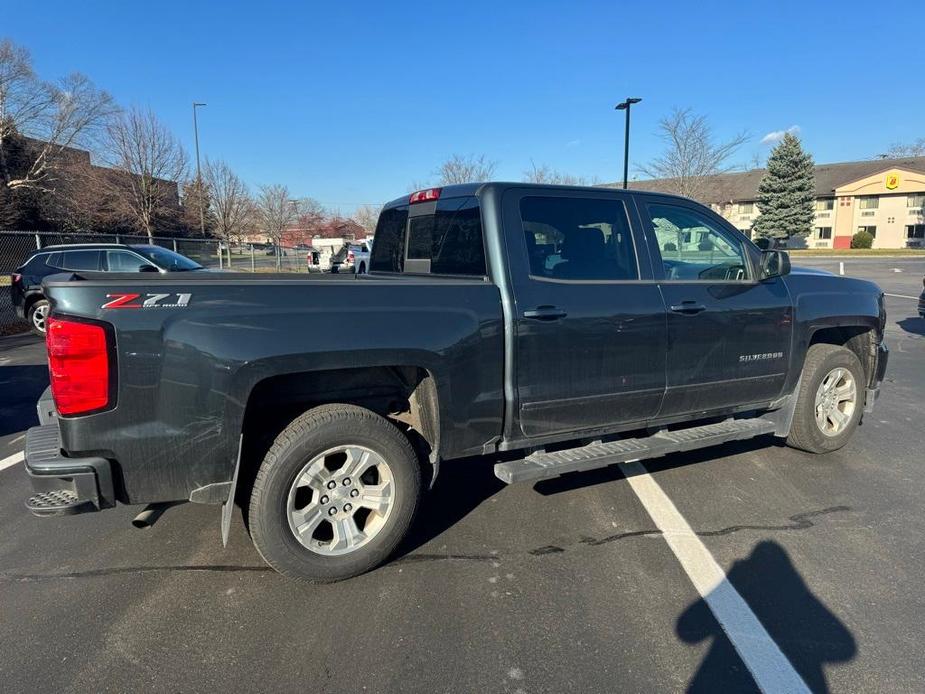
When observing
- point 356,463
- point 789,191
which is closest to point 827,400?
point 356,463

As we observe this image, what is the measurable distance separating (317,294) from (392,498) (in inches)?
44.2

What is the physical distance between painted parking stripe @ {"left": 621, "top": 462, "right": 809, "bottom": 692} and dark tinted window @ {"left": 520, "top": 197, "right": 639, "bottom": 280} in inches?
60.3

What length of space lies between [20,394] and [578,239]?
268 inches

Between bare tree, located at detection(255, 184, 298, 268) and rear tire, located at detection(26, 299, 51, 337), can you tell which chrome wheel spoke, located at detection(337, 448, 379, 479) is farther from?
bare tree, located at detection(255, 184, 298, 268)

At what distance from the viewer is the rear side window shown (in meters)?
3.52

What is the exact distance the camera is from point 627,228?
12.6ft

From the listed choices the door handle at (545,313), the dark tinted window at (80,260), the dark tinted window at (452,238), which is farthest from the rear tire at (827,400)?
the dark tinted window at (80,260)

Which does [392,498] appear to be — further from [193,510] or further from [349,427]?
[193,510]

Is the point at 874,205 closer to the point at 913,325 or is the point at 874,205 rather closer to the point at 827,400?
the point at 913,325

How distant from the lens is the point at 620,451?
144 inches

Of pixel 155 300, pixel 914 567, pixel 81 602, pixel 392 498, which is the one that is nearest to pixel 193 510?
pixel 81 602

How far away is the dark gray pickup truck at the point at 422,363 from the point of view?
260 cm

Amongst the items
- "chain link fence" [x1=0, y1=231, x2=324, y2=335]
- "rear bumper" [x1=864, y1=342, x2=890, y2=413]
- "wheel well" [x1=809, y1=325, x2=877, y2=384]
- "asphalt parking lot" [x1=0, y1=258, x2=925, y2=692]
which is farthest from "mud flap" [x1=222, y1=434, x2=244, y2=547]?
"chain link fence" [x1=0, y1=231, x2=324, y2=335]

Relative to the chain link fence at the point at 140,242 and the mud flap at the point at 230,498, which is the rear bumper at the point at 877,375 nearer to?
the mud flap at the point at 230,498
